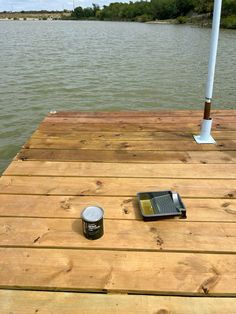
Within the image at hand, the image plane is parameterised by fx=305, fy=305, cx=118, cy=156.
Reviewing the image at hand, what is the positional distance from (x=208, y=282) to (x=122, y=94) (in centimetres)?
619

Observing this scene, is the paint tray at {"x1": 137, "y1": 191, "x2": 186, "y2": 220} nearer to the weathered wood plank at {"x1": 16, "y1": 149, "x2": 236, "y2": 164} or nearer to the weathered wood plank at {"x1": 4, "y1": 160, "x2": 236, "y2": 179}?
the weathered wood plank at {"x1": 4, "y1": 160, "x2": 236, "y2": 179}

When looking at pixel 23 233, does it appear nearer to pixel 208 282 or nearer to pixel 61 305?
pixel 61 305

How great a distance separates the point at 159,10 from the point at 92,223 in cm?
6995

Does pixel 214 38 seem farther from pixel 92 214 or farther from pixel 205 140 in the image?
pixel 92 214

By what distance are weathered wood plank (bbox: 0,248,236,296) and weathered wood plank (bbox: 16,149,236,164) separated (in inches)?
39.4

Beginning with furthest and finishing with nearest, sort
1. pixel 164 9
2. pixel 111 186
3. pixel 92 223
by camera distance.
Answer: pixel 164 9 < pixel 111 186 < pixel 92 223

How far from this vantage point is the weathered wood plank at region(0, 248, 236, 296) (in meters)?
1.25

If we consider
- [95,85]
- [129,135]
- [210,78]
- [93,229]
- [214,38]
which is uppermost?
[214,38]

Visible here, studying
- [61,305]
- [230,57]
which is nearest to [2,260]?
[61,305]

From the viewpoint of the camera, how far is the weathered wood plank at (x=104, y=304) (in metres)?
1.16

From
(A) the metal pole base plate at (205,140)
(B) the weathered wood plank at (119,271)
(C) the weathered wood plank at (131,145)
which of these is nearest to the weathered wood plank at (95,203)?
(B) the weathered wood plank at (119,271)

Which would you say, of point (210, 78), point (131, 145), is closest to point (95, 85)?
point (131, 145)

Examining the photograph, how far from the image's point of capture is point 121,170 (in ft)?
7.13

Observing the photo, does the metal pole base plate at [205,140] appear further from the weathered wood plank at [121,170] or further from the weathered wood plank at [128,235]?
the weathered wood plank at [128,235]
